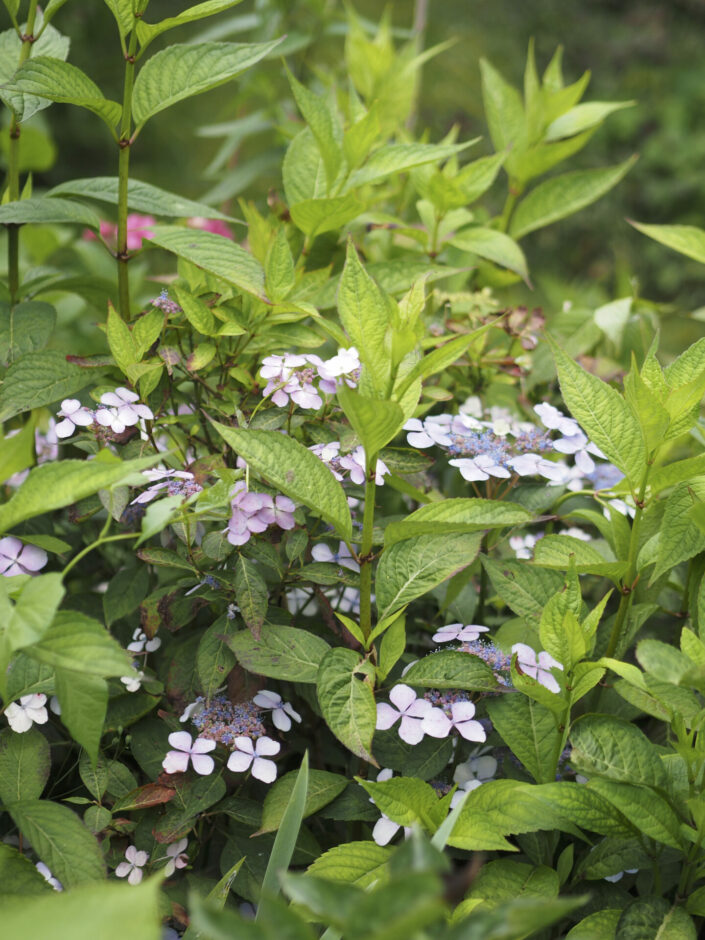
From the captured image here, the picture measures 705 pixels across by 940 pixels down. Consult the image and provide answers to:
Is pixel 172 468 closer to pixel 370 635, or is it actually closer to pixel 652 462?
pixel 370 635

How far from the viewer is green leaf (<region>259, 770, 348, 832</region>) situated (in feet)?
2.37

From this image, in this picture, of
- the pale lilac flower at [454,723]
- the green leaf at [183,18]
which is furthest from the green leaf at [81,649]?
the green leaf at [183,18]

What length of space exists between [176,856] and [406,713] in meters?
0.22

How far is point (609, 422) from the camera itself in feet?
2.50

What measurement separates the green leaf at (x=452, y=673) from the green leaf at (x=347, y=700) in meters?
0.05

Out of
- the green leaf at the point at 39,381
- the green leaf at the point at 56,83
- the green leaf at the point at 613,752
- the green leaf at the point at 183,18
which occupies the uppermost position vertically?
the green leaf at the point at 183,18

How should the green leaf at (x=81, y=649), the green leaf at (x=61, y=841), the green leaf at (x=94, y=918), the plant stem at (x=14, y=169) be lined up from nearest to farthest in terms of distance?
1. the green leaf at (x=94, y=918)
2. the green leaf at (x=81, y=649)
3. the green leaf at (x=61, y=841)
4. the plant stem at (x=14, y=169)

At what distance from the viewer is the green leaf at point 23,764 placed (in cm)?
73

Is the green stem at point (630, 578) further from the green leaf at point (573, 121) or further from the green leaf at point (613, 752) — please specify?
the green leaf at point (573, 121)

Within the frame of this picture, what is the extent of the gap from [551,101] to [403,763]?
3.01 ft

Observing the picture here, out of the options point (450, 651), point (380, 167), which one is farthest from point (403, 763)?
point (380, 167)

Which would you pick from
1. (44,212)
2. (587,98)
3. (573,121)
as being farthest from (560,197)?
(587,98)

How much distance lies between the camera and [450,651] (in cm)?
75

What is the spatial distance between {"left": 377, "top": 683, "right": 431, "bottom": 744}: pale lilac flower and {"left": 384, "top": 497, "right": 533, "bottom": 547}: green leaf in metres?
0.13
